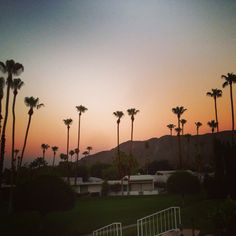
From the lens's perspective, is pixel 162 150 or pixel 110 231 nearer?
pixel 110 231

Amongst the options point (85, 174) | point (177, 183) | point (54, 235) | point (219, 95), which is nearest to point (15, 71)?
point (54, 235)

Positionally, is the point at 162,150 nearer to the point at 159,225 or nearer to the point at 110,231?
the point at 159,225

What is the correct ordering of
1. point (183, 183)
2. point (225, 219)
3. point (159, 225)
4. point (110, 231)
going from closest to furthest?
point (225, 219) < point (110, 231) < point (159, 225) < point (183, 183)

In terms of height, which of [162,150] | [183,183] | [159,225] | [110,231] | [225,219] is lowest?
[110,231]

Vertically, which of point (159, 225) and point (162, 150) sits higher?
point (162, 150)

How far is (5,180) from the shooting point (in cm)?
4759

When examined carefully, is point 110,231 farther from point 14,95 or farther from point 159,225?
point 14,95

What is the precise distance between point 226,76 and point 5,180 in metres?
33.7

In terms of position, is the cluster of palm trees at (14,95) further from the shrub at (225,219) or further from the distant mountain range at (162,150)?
the distant mountain range at (162,150)

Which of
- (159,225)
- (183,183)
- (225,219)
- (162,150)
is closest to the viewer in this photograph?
(225,219)

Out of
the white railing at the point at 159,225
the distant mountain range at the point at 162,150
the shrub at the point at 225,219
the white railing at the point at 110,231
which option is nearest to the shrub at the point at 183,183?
the white railing at the point at 159,225

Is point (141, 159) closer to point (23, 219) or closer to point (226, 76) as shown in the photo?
point (226, 76)

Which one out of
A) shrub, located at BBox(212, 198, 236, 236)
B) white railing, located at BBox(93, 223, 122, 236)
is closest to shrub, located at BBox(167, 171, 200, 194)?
white railing, located at BBox(93, 223, 122, 236)

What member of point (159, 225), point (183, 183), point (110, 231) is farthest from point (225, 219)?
point (183, 183)
